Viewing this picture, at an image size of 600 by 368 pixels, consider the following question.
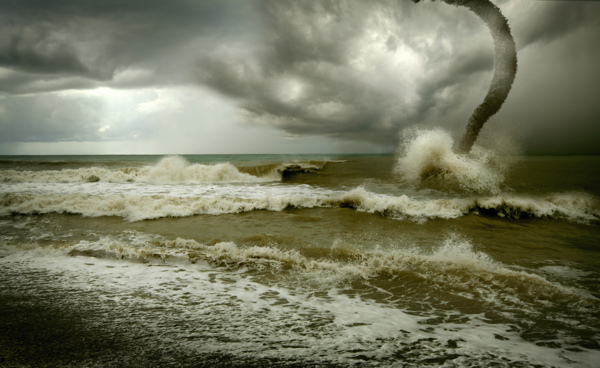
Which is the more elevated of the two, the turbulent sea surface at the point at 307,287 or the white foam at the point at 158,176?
the white foam at the point at 158,176

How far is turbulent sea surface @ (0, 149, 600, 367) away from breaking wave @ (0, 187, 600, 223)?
0.27 ft

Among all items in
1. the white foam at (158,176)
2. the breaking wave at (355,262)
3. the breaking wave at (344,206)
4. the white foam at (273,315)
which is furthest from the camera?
the white foam at (158,176)

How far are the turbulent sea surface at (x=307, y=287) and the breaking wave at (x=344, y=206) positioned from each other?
0.27 feet

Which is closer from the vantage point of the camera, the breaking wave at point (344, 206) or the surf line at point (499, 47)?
the surf line at point (499, 47)

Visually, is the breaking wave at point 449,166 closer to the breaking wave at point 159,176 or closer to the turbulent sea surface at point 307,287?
the turbulent sea surface at point 307,287

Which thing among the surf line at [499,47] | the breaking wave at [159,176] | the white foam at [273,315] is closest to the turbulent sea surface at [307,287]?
the white foam at [273,315]

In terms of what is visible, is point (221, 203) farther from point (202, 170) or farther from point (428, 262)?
point (202, 170)

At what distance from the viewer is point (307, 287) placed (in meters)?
3.93

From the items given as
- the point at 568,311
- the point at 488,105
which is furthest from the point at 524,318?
the point at 488,105

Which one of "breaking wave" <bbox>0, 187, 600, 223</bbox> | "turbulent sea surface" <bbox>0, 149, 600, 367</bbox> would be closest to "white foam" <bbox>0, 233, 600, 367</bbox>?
"turbulent sea surface" <bbox>0, 149, 600, 367</bbox>

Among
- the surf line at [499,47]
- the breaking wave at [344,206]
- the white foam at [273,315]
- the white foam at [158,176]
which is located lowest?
the white foam at [273,315]

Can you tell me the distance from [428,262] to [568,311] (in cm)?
176

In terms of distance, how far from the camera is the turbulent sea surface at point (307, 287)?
8.04ft

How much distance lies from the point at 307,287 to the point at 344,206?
20.1 feet
